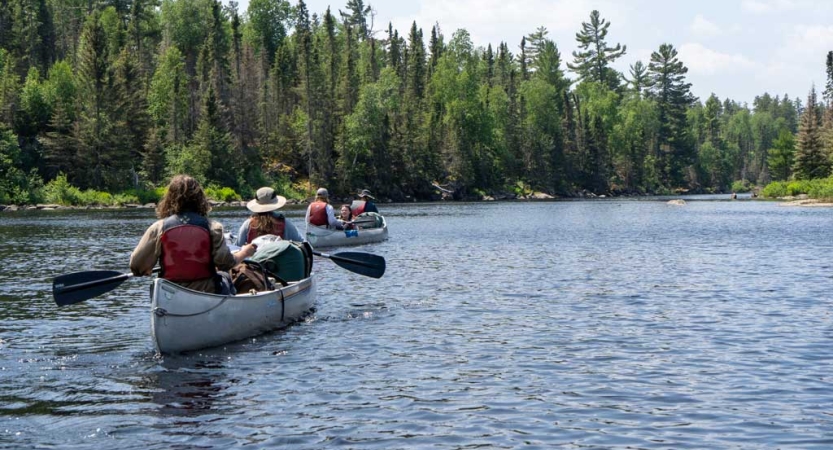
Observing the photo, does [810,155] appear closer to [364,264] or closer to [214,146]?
[214,146]

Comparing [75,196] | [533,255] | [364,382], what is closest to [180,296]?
[364,382]

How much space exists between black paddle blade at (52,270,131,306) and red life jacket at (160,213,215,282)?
1206 mm

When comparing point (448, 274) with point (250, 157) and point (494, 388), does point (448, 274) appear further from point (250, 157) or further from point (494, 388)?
point (250, 157)

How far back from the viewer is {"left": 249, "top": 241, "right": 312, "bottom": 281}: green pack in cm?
1582

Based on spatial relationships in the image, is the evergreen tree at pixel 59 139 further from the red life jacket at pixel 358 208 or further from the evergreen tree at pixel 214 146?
the red life jacket at pixel 358 208

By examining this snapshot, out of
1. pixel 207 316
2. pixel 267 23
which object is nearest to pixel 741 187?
pixel 267 23

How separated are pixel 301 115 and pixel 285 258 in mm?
87527

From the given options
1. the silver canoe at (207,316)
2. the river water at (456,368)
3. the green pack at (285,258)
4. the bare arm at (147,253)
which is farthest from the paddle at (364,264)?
the bare arm at (147,253)

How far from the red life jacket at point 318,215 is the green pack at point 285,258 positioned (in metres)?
15.3

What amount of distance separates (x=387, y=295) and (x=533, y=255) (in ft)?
37.5

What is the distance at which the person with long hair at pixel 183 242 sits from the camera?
1227 centimetres

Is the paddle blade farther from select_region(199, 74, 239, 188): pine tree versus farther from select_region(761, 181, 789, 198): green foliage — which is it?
select_region(761, 181, 789, 198): green foliage

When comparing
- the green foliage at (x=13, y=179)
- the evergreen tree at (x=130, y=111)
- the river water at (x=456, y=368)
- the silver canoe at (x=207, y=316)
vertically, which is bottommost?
the river water at (x=456, y=368)

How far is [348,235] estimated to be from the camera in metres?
34.2
